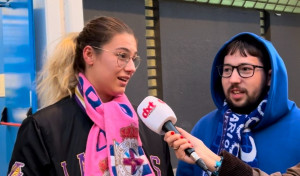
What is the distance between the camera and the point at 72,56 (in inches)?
66.6

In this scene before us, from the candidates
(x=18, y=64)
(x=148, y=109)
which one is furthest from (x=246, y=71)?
(x=18, y=64)

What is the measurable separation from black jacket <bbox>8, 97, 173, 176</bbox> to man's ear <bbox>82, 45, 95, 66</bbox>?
176 mm

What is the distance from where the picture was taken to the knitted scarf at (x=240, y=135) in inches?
67.5

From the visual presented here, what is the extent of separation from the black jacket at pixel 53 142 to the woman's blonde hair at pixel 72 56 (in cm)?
9

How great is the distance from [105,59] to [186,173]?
2.37ft

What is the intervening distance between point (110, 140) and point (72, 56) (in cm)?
43

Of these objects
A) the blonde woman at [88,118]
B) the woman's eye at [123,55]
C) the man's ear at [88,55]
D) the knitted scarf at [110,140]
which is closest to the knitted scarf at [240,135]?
the blonde woman at [88,118]

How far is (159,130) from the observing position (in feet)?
4.72

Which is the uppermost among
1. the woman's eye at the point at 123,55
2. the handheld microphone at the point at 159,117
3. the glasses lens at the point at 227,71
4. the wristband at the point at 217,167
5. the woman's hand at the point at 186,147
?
the woman's eye at the point at 123,55

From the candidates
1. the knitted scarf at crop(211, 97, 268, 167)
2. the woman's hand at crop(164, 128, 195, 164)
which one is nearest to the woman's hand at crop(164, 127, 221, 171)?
the woman's hand at crop(164, 128, 195, 164)

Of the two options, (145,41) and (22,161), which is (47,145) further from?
(145,41)

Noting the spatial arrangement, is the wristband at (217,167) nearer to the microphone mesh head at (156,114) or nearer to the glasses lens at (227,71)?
the microphone mesh head at (156,114)

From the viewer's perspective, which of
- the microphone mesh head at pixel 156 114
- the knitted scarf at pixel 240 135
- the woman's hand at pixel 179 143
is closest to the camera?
the woman's hand at pixel 179 143

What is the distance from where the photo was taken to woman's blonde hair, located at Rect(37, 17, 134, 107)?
1631 millimetres
